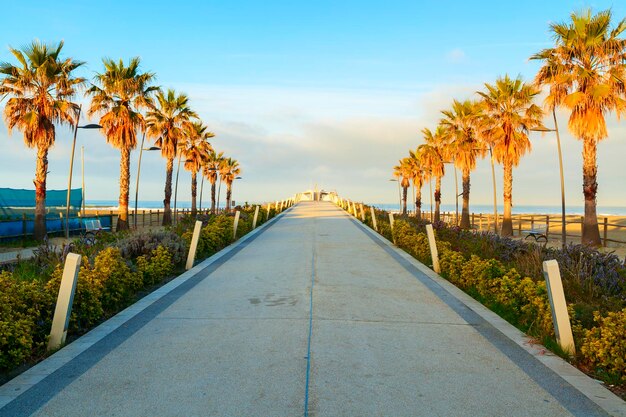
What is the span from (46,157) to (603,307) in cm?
2424

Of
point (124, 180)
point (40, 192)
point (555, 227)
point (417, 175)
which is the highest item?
point (417, 175)

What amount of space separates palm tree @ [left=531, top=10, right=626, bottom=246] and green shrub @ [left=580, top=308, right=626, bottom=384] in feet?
59.5

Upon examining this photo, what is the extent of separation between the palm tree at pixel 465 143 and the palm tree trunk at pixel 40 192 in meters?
27.8

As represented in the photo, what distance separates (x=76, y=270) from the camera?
5.41 metres

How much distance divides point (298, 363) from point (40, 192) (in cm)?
2212

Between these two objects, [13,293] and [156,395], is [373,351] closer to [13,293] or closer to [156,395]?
[156,395]

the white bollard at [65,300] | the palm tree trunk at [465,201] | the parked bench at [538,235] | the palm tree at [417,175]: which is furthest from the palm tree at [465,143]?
the white bollard at [65,300]

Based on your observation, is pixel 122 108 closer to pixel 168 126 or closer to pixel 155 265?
pixel 168 126

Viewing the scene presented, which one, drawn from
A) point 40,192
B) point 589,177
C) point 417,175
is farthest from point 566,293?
point 417,175

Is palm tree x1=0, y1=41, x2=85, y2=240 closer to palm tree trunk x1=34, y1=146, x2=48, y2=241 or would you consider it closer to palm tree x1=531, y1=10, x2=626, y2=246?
palm tree trunk x1=34, y1=146, x2=48, y2=241

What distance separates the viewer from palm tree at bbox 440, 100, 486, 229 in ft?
119

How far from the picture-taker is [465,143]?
121 ft

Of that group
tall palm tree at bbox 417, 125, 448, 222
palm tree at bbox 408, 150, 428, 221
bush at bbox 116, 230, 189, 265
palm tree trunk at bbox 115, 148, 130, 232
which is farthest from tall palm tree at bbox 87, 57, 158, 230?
palm tree at bbox 408, 150, 428, 221

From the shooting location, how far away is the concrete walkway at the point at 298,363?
3.80 m
